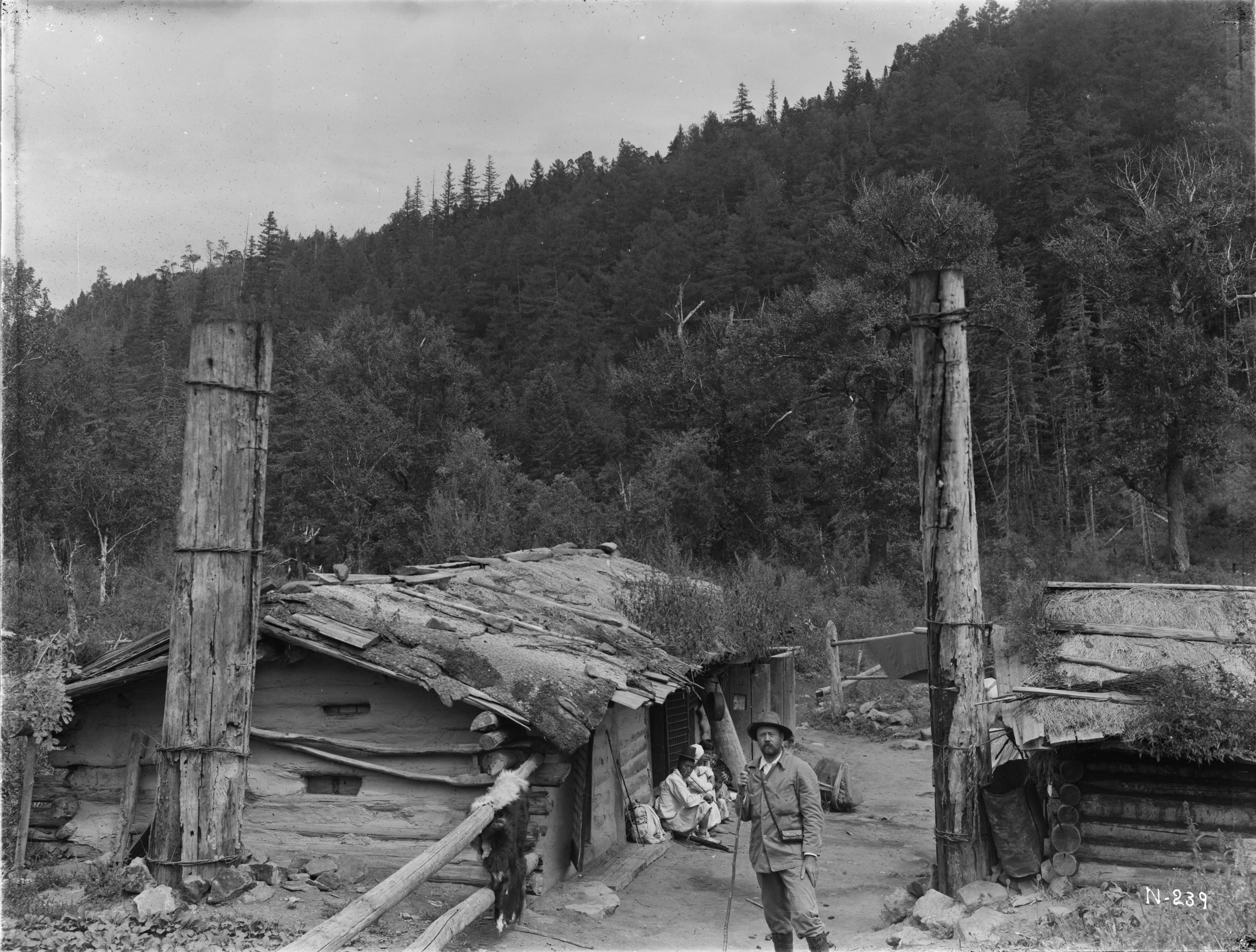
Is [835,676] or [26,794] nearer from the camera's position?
[26,794]

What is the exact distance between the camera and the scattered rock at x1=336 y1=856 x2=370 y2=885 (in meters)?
9.56

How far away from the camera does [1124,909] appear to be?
7.84m

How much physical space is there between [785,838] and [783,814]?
0.17 m

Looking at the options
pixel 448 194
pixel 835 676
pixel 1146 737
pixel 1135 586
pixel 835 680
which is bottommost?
pixel 835 680

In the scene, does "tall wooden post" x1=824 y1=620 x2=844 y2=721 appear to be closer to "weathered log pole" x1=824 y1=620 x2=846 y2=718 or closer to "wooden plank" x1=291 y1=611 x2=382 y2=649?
"weathered log pole" x1=824 y1=620 x2=846 y2=718

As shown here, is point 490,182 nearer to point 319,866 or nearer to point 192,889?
point 319,866

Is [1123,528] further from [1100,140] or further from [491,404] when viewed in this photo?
[491,404]

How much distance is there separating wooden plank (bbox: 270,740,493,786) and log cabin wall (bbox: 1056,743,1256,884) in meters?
A: 5.38

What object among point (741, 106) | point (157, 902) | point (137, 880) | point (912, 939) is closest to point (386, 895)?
point (157, 902)

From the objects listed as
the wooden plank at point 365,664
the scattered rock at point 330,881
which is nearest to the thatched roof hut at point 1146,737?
the wooden plank at point 365,664

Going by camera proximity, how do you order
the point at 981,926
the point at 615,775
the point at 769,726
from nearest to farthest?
the point at 769,726
the point at 981,926
the point at 615,775

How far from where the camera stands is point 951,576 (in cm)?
983

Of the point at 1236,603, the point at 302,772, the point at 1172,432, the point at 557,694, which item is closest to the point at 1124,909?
the point at 1236,603

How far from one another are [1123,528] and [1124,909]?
35560 mm
